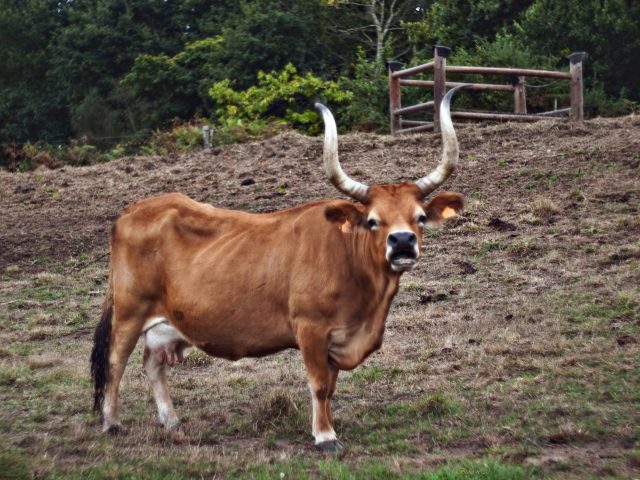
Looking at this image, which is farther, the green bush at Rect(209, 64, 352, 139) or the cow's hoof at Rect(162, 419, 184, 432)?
the green bush at Rect(209, 64, 352, 139)

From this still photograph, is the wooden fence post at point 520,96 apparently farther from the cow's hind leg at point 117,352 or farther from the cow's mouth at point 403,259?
the cow's mouth at point 403,259

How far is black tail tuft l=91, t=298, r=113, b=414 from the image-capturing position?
8.37 meters

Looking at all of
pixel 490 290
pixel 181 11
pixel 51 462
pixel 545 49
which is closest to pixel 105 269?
pixel 490 290

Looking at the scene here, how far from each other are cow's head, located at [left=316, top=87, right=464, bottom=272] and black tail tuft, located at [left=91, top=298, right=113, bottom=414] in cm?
224

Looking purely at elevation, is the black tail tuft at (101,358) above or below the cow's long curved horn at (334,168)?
below

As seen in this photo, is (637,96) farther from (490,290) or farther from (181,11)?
(181,11)

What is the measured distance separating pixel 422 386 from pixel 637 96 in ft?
67.8

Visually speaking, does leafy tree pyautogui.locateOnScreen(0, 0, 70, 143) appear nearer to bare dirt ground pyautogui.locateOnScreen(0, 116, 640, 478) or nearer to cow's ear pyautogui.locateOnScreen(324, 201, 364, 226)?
bare dirt ground pyautogui.locateOnScreen(0, 116, 640, 478)

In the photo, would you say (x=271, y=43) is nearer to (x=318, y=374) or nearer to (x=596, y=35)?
(x=596, y=35)

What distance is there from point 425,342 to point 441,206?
9.94 feet

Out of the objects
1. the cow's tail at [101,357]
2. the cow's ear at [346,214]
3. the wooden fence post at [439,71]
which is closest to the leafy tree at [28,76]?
the wooden fence post at [439,71]

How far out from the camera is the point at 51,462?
6.91m

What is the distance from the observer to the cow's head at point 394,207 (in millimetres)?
7109

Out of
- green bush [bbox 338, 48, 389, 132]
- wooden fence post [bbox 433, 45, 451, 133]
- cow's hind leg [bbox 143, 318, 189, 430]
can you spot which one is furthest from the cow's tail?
green bush [bbox 338, 48, 389, 132]
